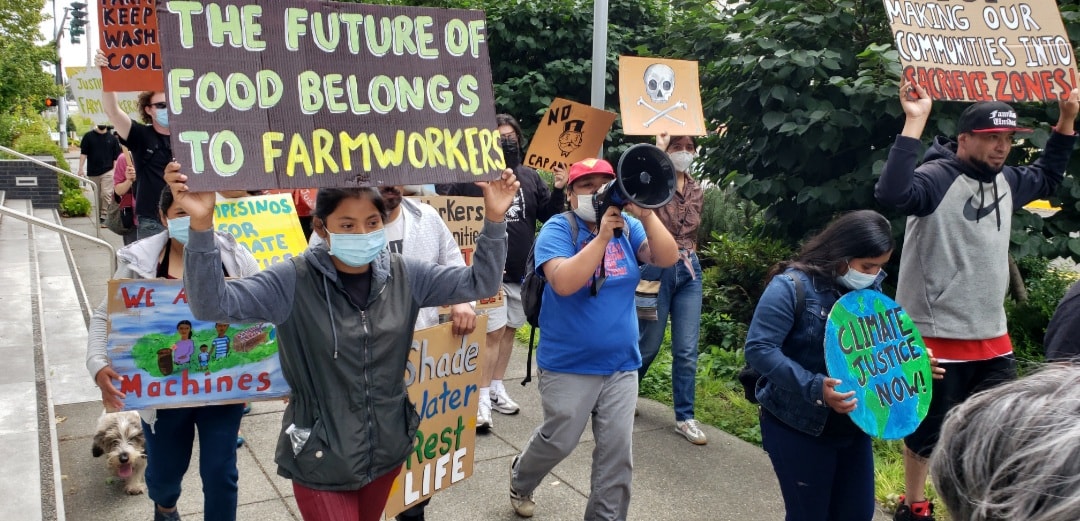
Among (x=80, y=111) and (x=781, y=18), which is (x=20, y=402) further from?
(x=80, y=111)

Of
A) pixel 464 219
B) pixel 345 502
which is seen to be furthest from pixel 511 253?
pixel 345 502

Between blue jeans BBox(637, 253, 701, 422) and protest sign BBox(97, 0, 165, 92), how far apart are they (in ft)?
9.82

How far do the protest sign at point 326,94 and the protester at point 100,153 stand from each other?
10573mm

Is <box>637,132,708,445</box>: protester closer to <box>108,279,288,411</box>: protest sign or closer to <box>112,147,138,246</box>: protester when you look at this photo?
<box>108,279,288,411</box>: protest sign

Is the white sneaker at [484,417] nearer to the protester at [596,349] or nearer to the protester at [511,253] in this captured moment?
the protester at [511,253]

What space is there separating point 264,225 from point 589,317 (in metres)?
2.52

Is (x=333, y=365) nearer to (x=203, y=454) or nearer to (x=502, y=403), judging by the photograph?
(x=203, y=454)

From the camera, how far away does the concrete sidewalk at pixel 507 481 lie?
4.36m

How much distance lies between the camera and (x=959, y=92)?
4117 millimetres

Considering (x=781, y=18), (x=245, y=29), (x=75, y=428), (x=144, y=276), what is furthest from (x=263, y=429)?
(x=781, y=18)

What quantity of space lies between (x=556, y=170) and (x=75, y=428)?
3382 millimetres

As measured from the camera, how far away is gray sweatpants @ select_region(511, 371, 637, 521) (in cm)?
373

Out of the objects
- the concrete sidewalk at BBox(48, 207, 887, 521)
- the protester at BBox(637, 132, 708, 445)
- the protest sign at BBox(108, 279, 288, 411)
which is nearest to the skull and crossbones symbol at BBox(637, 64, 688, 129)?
the protester at BBox(637, 132, 708, 445)

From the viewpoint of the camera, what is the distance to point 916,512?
13.5 feet
